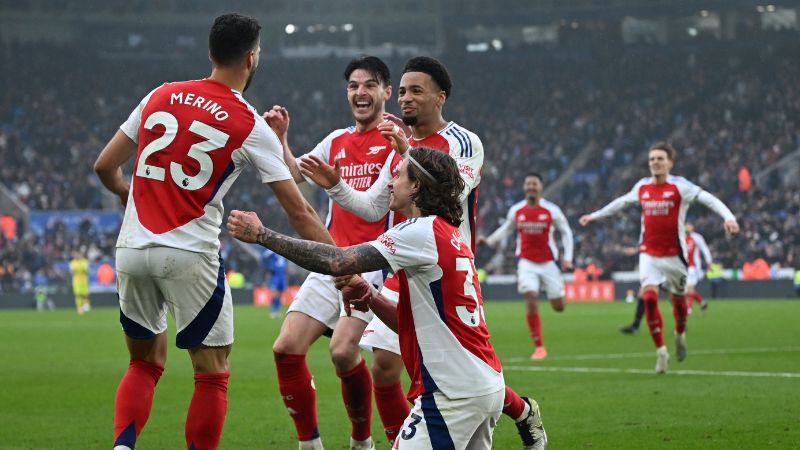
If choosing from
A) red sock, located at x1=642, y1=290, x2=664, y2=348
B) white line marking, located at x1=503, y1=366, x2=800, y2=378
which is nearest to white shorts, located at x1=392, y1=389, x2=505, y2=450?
white line marking, located at x1=503, y1=366, x2=800, y2=378

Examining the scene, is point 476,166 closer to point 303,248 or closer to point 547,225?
point 303,248

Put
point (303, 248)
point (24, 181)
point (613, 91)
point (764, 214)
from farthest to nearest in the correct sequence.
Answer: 1. point (613, 91)
2. point (24, 181)
3. point (764, 214)
4. point (303, 248)

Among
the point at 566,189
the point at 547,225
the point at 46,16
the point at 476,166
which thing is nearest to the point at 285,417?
the point at 476,166

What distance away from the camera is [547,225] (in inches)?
726

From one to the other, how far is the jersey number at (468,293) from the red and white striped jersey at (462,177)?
1636 millimetres

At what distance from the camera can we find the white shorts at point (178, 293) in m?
5.95

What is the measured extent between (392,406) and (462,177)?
1555 mm

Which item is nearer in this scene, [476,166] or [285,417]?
[476,166]

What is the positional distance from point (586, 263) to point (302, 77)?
21.3 metres

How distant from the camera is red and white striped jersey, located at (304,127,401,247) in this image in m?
8.00

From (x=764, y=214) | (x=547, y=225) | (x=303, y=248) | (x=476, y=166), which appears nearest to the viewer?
(x=303, y=248)

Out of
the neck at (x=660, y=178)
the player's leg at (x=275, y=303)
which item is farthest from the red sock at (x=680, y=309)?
the player's leg at (x=275, y=303)

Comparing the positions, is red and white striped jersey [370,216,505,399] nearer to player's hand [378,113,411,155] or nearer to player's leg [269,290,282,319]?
player's hand [378,113,411,155]

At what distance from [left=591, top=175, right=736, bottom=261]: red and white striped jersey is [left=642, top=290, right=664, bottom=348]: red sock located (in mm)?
849
